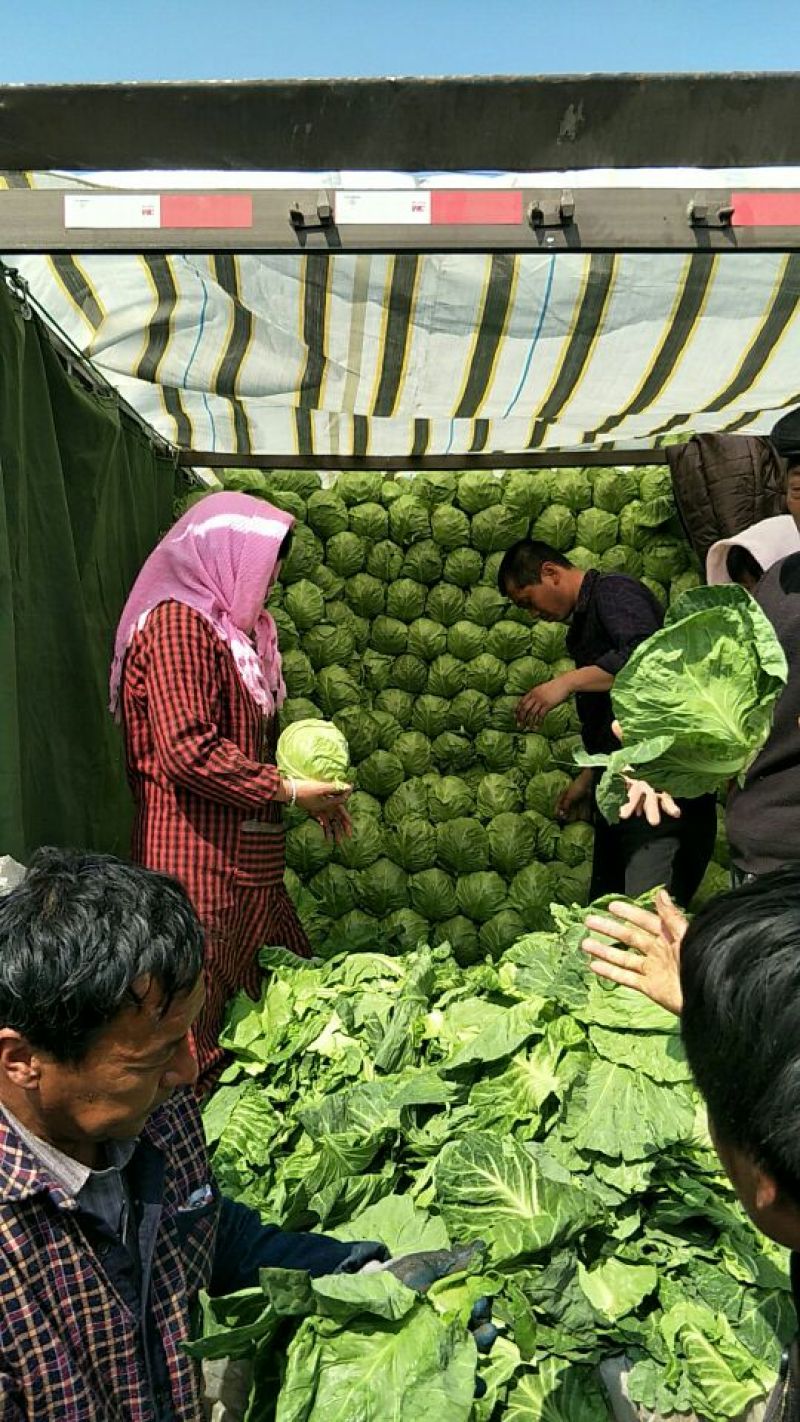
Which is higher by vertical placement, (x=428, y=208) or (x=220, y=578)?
(x=428, y=208)

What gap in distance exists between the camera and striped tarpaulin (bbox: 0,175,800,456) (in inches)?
127

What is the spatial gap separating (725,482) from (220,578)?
2.90m

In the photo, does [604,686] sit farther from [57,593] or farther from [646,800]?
[57,593]

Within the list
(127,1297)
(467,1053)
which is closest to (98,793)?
(467,1053)

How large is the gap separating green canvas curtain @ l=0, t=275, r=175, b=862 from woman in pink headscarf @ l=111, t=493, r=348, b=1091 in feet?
0.64

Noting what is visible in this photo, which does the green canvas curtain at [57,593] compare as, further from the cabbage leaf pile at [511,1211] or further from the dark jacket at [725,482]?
the dark jacket at [725,482]

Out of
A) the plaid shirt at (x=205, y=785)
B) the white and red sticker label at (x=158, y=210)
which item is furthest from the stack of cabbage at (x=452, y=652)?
the white and red sticker label at (x=158, y=210)

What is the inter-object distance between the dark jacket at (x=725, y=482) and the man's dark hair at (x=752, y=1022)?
14.4 ft

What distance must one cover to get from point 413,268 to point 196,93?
93 cm

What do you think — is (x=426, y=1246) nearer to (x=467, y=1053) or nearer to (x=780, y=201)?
(x=467, y=1053)

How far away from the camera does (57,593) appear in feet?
10.7

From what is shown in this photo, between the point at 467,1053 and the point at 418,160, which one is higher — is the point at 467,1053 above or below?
below

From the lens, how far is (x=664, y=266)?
3219mm

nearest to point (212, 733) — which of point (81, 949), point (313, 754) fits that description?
point (313, 754)
